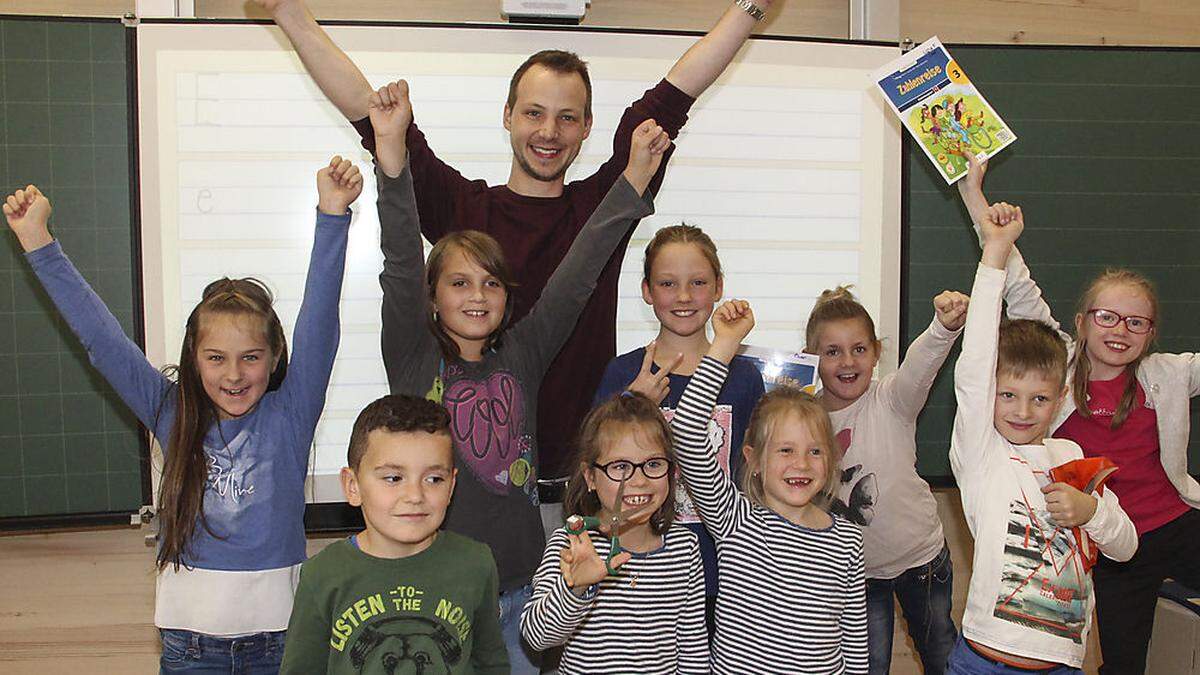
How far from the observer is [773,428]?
1.84m

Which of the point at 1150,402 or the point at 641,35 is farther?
the point at 641,35

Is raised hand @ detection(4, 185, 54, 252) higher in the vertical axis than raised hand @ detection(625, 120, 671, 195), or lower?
lower

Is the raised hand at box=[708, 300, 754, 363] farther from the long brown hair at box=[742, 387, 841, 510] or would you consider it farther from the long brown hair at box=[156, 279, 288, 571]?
the long brown hair at box=[156, 279, 288, 571]

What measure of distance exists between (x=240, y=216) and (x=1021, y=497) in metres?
2.19

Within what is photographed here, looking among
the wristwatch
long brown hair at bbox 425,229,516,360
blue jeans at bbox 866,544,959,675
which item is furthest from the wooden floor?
the wristwatch

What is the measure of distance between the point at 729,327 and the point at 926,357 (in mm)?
517

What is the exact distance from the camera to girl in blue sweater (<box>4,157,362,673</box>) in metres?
1.67

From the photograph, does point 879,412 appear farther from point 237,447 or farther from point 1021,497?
point 237,447

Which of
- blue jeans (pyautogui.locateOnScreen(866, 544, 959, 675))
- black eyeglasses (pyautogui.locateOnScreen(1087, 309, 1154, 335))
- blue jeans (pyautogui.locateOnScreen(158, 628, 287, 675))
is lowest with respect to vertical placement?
blue jeans (pyautogui.locateOnScreen(866, 544, 959, 675))

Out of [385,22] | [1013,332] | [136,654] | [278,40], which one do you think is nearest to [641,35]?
[385,22]

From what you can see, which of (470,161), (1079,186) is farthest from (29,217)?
(1079,186)

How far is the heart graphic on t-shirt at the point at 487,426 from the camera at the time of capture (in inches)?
69.8

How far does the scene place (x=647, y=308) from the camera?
2.95 m

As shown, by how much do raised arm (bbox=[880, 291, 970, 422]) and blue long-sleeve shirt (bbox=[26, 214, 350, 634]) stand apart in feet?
3.97
